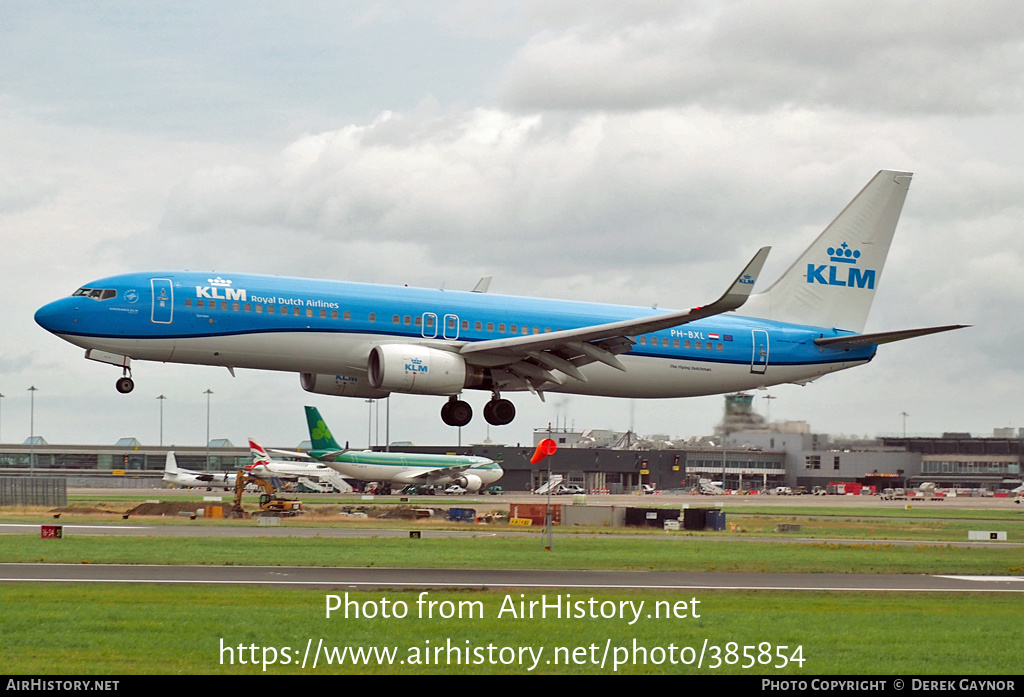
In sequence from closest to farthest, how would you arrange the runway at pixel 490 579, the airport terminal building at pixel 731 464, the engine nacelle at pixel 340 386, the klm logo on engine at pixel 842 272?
the runway at pixel 490 579
the engine nacelle at pixel 340 386
the klm logo on engine at pixel 842 272
the airport terminal building at pixel 731 464

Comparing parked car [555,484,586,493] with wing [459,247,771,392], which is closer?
wing [459,247,771,392]

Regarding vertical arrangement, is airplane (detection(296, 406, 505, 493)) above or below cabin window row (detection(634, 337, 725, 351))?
below

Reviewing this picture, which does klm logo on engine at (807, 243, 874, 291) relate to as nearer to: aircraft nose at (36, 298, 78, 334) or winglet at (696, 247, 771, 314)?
winglet at (696, 247, 771, 314)

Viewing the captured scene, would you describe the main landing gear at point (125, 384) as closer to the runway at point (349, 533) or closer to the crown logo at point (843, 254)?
the runway at point (349, 533)

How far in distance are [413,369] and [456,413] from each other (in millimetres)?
5383

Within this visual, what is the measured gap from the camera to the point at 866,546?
52219 millimetres

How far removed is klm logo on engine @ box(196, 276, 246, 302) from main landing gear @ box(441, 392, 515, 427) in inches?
375

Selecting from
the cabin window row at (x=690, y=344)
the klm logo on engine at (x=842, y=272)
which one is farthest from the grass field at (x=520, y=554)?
the klm logo on engine at (x=842, y=272)

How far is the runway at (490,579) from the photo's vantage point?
1236 inches

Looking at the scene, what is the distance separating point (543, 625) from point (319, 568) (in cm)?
1363

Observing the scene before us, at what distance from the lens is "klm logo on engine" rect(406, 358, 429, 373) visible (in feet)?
132

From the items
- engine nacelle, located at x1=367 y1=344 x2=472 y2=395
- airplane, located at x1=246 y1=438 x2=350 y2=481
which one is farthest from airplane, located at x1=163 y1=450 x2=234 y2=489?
engine nacelle, located at x1=367 y1=344 x2=472 y2=395

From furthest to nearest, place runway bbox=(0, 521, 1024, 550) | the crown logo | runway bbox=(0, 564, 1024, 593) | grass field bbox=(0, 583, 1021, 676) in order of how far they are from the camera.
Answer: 1. the crown logo
2. runway bbox=(0, 521, 1024, 550)
3. runway bbox=(0, 564, 1024, 593)
4. grass field bbox=(0, 583, 1021, 676)

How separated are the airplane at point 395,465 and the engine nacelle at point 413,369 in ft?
200
